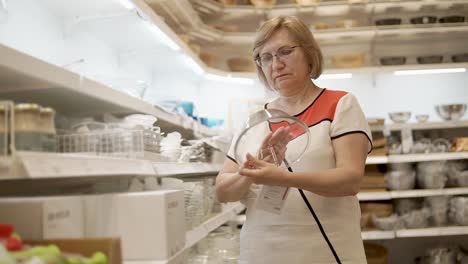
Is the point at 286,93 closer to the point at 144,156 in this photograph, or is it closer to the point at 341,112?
the point at 341,112

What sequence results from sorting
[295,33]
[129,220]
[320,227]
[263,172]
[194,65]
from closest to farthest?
[129,220], [263,172], [320,227], [295,33], [194,65]

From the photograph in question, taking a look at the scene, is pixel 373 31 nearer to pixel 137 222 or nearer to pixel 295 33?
pixel 295 33

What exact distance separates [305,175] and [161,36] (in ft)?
4.85

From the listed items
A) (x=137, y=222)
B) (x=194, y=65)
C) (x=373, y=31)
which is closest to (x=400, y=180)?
(x=373, y=31)

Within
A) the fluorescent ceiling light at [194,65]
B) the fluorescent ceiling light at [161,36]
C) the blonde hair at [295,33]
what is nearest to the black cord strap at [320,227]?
the blonde hair at [295,33]

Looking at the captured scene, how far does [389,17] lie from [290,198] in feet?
11.7

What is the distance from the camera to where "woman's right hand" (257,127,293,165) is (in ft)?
4.73

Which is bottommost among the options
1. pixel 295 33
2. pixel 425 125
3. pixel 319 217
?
pixel 319 217

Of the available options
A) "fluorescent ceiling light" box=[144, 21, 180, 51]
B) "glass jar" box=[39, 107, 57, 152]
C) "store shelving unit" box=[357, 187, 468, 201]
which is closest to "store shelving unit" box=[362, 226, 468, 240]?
"store shelving unit" box=[357, 187, 468, 201]

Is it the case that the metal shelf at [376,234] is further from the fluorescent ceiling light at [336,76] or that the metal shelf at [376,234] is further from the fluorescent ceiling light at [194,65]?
the fluorescent ceiling light at [194,65]

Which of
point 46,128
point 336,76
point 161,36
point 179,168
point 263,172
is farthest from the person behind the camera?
point 336,76

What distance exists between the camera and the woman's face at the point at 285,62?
5.26ft

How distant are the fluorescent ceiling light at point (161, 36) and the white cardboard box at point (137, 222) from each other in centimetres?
128

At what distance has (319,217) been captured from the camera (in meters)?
1.52
